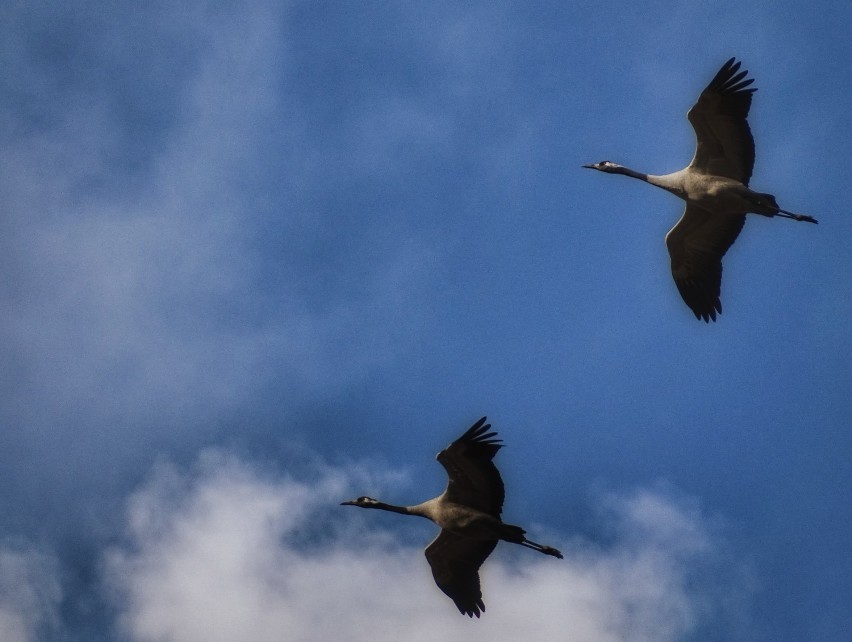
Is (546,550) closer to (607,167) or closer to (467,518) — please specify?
(467,518)

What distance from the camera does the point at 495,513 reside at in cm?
2722

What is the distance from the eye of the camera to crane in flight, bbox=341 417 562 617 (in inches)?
1045

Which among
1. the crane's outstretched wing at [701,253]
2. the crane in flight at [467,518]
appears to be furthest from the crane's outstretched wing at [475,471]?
the crane's outstretched wing at [701,253]

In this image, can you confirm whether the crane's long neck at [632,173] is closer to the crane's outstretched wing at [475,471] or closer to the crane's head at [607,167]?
the crane's head at [607,167]

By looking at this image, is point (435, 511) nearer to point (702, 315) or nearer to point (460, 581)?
point (460, 581)

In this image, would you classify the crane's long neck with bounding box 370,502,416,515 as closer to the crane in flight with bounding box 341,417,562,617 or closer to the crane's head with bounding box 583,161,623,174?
the crane in flight with bounding box 341,417,562,617

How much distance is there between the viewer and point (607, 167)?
32.1m

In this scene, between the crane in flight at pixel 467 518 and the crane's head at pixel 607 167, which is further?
the crane's head at pixel 607 167

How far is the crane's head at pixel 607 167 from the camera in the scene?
31766 millimetres

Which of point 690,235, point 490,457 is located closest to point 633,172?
point 690,235

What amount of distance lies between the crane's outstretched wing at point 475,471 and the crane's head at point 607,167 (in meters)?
8.29

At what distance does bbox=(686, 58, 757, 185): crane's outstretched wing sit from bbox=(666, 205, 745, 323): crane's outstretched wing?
1.15 meters

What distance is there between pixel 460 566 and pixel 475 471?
8.74 ft

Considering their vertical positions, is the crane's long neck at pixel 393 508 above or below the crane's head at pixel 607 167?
below
